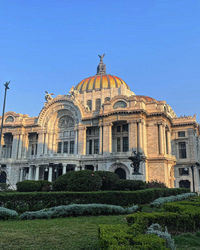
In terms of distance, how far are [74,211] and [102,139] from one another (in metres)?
29.1

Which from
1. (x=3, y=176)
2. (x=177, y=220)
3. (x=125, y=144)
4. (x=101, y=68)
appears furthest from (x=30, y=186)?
(x=101, y=68)

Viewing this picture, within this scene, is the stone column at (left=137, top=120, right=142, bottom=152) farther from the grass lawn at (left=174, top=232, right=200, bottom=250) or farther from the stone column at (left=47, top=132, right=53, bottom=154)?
the grass lawn at (left=174, top=232, right=200, bottom=250)

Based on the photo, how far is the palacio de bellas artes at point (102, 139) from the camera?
133ft

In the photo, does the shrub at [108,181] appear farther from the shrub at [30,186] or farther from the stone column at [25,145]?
the stone column at [25,145]

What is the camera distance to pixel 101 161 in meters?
41.2

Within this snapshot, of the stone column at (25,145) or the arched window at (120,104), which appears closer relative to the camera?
the arched window at (120,104)

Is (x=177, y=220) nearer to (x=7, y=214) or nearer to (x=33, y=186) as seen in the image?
(x=7, y=214)

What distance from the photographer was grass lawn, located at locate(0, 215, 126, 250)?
7.74 m

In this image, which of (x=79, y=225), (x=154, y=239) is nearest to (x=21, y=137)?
(x=79, y=225)

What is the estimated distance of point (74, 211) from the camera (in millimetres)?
13555

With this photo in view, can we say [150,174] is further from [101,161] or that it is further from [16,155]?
[16,155]

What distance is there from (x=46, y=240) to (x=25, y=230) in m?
1.92

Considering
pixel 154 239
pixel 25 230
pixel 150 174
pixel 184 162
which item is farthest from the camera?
pixel 184 162

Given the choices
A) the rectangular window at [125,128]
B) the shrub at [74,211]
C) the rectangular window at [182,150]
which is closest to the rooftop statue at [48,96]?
the rectangular window at [125,128]
